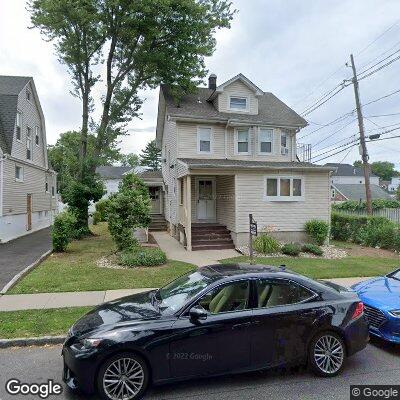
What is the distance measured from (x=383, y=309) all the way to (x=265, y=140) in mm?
14350

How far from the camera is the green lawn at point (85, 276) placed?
9039 millimetres

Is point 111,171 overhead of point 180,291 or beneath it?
overhead

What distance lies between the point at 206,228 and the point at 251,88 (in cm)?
859

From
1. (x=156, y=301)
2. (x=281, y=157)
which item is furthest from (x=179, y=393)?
(x=281, y=157)

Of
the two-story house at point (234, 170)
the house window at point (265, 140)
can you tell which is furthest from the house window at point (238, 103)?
the house window at point (265, 140)

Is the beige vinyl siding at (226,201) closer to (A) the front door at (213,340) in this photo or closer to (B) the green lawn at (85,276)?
(B) the green lawn at (85,276)

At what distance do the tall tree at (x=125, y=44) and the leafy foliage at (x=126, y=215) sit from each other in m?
7.33

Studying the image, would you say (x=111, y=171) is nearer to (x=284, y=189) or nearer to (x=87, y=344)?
(x=284, y=189)

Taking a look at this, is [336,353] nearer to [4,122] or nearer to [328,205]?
[328,205]

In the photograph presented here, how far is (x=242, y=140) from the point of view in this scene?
18.9 meters

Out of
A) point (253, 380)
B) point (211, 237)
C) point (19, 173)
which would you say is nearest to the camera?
point (253, 380)

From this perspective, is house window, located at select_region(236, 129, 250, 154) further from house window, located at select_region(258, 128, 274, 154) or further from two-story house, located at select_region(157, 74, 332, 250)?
house window, located at select_region(258, 128, 274, 154)

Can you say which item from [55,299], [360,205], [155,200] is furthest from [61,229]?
[360,205]

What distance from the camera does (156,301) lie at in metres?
5.02
